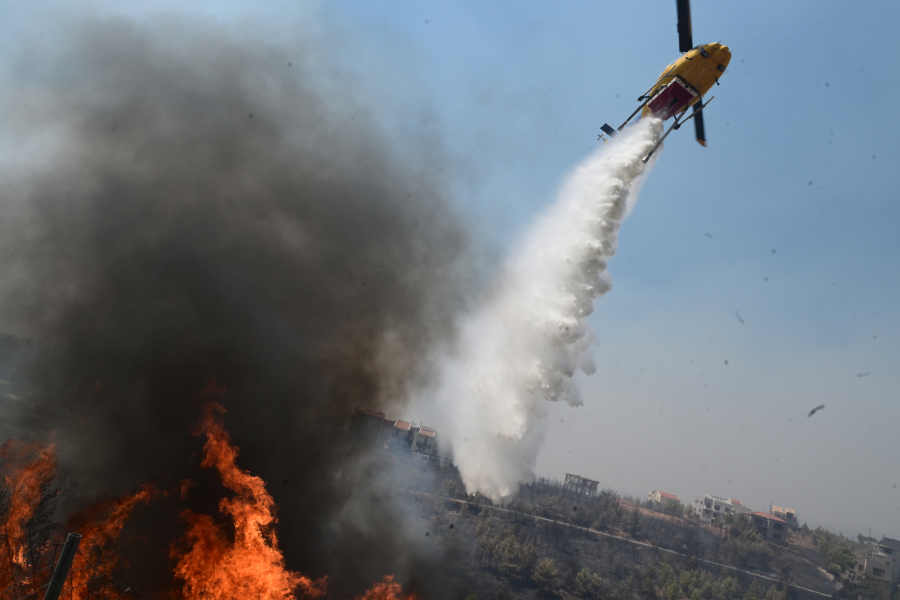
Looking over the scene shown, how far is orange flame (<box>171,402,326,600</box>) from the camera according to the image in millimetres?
16844

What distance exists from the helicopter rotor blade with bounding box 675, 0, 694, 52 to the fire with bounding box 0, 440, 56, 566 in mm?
31688

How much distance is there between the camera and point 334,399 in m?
23.1

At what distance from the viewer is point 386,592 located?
71.4 feet

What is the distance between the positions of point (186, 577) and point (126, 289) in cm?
1204

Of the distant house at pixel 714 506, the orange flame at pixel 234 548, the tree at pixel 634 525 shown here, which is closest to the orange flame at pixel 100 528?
the orange flame at pixel 234 548

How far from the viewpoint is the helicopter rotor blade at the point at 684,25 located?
20.9 metres

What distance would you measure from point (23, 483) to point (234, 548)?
837cm

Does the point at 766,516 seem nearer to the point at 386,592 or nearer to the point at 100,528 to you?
the point at 386,592

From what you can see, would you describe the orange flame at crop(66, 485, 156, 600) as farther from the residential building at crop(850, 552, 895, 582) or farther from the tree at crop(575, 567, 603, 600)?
the residential building at crop(850, 552, 895, 582)

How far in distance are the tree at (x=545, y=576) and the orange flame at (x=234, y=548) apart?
24.0 meters

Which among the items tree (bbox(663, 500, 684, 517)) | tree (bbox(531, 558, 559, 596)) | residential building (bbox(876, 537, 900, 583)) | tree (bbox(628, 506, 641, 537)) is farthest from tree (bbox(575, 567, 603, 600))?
tree (bbox(663, 500, 684, 517))

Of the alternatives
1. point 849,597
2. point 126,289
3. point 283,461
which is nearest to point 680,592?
point 849,597

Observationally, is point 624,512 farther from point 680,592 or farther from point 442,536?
point 442,536

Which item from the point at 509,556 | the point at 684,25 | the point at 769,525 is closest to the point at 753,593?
the point at 509,556
